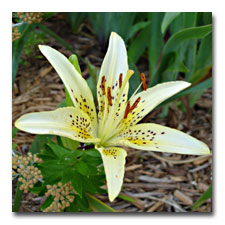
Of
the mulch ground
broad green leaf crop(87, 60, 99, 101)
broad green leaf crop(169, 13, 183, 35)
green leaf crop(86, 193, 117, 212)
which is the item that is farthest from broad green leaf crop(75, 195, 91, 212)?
broad green leaf crop(169, 13, 183, 35)

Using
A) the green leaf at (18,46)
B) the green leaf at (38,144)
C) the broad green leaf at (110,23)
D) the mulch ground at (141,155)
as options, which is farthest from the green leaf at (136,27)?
the green leaf at (38,144)

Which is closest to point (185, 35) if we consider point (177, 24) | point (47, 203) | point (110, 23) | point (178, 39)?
point (178, 39)

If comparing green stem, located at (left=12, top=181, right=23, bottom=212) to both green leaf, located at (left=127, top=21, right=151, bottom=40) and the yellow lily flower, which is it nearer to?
the yellow lily flower

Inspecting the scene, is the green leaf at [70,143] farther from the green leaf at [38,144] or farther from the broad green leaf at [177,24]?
the broad green leaf at [177,24]
